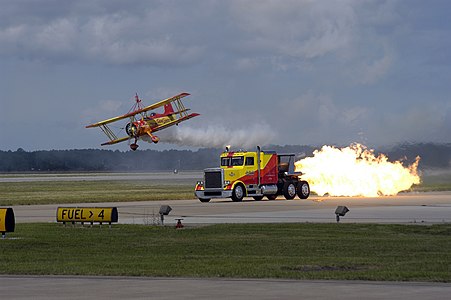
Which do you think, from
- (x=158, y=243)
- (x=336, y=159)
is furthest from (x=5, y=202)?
(x=158, y=243)

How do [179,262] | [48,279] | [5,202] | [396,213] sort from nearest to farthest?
1. [48,279]
2. [179,262]
3. [396,213]
4. [5,202]

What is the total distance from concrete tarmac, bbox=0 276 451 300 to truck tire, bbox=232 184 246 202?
150ft

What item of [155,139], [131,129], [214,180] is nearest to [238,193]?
[214,180]

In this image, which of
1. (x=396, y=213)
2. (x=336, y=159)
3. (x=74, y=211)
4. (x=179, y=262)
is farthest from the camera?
(x=336, y=159)

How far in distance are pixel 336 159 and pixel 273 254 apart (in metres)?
49.3

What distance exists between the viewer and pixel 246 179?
68438 mm

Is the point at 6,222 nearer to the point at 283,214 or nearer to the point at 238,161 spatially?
the point at 283,214

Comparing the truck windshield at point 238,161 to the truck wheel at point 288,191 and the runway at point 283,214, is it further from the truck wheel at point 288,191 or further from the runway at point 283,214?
the runway at point 283,214

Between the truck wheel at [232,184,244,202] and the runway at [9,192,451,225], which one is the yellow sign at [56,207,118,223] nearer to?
the runway at [9,192,451,225]

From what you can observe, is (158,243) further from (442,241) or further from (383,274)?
(383,274)

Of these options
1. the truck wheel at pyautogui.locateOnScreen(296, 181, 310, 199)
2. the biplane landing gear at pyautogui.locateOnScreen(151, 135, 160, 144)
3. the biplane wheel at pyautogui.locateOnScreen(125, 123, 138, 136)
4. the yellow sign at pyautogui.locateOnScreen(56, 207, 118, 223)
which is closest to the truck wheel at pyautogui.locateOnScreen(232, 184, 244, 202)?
the truck wheel at pyautogui.locateOnScreen(296, 181, 310, 199)

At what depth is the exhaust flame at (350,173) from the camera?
248ft

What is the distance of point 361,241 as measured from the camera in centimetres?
3206

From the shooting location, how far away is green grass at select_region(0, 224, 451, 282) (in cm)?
2303
